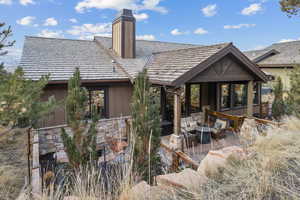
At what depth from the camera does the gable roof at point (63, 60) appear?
8344 mm

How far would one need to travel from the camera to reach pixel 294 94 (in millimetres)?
8312

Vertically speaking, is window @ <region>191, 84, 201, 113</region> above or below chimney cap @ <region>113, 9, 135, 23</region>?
below

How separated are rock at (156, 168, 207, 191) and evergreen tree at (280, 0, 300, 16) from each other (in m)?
8.70

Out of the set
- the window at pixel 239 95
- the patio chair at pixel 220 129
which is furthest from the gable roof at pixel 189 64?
the patio chair at pixel 220 129

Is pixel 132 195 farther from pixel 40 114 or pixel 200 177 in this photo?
pixel 40 114

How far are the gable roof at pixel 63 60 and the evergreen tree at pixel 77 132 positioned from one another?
10.0ft

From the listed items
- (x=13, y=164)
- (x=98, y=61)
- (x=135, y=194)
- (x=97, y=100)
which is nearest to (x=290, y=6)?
(x=98, y=61)

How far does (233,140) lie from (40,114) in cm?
765

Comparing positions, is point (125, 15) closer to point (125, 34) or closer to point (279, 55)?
point (125, 34)

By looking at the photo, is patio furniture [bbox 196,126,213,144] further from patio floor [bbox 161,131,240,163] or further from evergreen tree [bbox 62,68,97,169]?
evergreen tree [bbox 62,68,97,169]

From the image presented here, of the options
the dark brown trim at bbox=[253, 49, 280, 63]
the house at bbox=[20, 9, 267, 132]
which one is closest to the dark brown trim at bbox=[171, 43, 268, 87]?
the house at bbox=[20, 9, 267, 132]

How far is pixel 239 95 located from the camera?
504 inches

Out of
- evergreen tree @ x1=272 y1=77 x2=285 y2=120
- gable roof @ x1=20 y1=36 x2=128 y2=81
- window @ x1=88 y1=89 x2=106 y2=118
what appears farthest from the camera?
evergreen tree @ x1=272 y1=77 x2=285 y2=120

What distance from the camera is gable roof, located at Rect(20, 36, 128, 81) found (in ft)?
27.4
